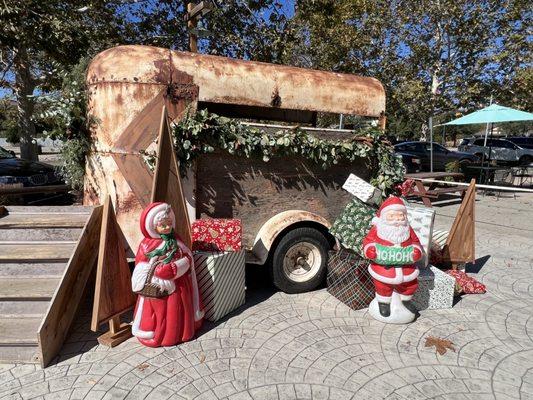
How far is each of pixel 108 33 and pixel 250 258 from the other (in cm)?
918

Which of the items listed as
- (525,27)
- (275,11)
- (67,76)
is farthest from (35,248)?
(525,27)

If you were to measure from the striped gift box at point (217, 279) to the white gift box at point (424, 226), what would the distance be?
231 centimetres

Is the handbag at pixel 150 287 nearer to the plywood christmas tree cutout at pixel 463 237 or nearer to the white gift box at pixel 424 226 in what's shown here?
the white gift box at pixel 424 226

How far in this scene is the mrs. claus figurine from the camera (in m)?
3.27

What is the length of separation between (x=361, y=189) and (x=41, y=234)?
146 inches

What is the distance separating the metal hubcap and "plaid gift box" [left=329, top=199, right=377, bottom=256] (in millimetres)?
369

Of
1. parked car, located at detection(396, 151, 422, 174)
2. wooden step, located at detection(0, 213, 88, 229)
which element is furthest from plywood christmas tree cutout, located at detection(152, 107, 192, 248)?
parked car, located at detection(396, 151, 422, 174)

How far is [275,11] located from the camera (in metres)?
11.1

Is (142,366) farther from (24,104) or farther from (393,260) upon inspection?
(24,104)

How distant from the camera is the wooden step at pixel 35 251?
12.0 ft

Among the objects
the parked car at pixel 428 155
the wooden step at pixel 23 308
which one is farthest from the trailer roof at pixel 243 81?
the parked car at pixel 428 155

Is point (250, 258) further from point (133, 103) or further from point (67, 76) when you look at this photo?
point (67, 76)

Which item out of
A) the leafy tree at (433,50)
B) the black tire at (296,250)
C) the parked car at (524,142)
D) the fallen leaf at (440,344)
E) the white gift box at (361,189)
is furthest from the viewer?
the parked car at (524,142)

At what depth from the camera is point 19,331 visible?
3.18 metres
